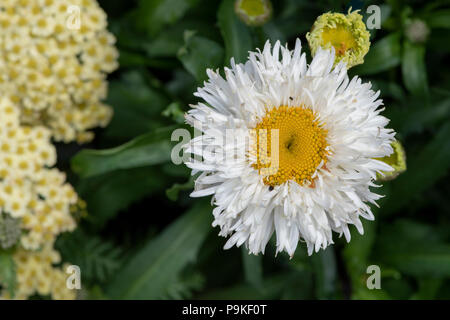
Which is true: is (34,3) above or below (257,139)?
above

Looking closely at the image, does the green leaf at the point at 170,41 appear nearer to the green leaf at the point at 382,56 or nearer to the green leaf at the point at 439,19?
the green leaf at the point at 382,56

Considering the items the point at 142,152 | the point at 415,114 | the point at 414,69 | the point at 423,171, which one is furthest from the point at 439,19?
the point at 142,152

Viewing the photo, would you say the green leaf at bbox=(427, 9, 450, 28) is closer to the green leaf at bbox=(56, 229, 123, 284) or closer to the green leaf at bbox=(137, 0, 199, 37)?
the green leaf at bbox=(137, 0, 199, 37)

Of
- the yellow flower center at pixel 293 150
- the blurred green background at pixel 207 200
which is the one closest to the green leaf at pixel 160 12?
the blurred green background at pixel 207 200

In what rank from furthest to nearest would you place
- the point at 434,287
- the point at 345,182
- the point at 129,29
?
the point at 129,29 → the point at 434,287 → the point at 345,182

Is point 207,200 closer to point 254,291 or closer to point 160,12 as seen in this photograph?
point 254,291
